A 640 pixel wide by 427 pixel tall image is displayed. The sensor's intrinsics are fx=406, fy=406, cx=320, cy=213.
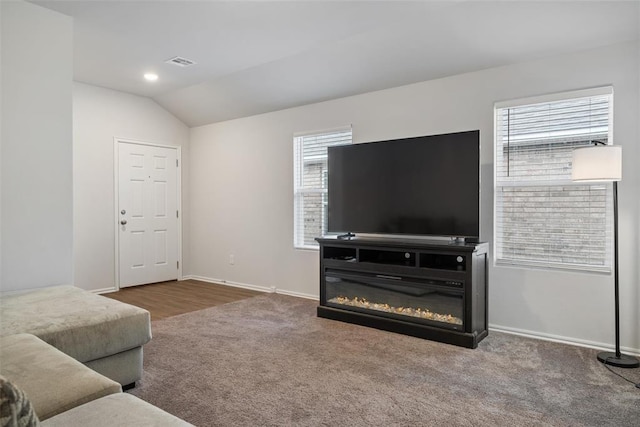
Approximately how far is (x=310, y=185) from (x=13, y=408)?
4246 mm

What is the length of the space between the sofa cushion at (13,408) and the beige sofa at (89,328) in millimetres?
1406

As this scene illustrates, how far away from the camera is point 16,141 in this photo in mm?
3008

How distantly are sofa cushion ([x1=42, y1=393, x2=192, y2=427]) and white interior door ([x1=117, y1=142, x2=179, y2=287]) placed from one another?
177 inches

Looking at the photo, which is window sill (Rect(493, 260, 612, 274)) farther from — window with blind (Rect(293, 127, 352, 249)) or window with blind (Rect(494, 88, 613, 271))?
window with blind (Rect(293, 127, 352, 249))

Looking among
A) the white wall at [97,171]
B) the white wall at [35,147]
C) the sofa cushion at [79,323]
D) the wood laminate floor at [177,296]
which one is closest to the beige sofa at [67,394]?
the sofa cushion at [79,323]

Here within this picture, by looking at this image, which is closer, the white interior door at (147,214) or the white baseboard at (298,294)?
the white baseboard at (298,294)

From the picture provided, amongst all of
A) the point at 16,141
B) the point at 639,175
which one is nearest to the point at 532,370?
the point at 639,175

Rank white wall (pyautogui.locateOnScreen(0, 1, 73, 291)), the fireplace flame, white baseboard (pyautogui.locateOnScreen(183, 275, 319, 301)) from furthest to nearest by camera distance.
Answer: white baseboard (pyautogui.locateOnScreen(183, 275, 319, 301)) < the fireplace flame < white wall (pyautogui.locateOnScreen(0, 1, 73, 291))

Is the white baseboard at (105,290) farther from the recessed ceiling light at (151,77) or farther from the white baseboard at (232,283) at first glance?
the recessed ceiling light at (151,77)

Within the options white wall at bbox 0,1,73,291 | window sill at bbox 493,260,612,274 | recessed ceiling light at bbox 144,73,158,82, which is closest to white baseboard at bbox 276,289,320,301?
window sill at bbox 493,260,612,274

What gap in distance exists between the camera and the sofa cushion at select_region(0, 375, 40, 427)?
2.61 feet

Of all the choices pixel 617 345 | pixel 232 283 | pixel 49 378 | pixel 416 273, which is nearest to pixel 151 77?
pixel 232 283

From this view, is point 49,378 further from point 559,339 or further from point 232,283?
point 232,283

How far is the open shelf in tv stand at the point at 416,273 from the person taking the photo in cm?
321
